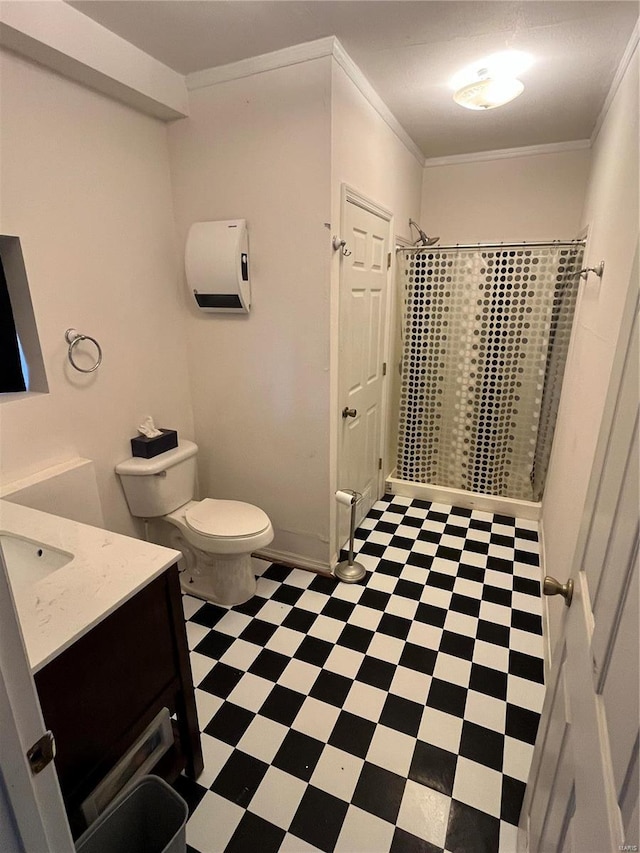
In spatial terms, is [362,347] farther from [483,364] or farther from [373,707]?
[373,707]

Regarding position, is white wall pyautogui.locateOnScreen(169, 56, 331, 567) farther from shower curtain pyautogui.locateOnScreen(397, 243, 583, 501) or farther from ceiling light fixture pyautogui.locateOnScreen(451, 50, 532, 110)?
shower curtain pyautogui.locateOnScreen(397, 243, 583, 501)

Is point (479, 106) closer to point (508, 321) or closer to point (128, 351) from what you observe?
point (508, 321)

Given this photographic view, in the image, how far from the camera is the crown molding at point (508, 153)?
2709 millimetres

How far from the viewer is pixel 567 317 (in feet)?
8.12

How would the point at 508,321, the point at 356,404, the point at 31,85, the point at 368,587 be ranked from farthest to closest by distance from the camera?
1. the point at 508,321
2. the point at 356,404
3. the point at 368,587
4. the point at 31,85

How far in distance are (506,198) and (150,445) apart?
113 inches

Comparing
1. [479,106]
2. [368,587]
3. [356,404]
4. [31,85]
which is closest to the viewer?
[31,85]

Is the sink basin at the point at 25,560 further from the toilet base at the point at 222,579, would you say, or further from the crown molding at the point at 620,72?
the crown molding at the point at 620,72

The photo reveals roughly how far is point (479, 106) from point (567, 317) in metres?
1.24

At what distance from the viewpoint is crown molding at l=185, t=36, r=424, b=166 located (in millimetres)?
1627

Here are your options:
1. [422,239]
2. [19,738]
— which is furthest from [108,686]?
[422,239]

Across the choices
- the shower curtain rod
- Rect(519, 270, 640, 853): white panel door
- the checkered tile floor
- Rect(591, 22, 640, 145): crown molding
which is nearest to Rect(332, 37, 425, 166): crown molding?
the shower curtain rod

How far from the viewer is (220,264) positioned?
6.45ft

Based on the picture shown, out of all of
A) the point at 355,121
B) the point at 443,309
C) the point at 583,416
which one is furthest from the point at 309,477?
the point at 355,121
